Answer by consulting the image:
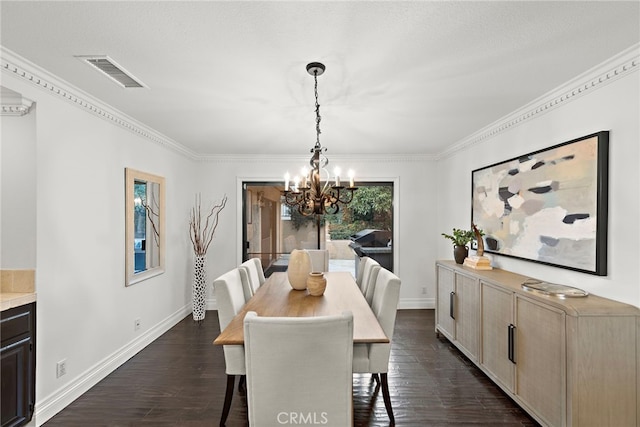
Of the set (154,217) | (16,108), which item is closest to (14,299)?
(16,108)

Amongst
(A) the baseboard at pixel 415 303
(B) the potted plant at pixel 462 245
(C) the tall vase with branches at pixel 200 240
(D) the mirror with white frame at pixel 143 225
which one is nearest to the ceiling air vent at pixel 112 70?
(D) the mirror with white frame at pixel 143 225

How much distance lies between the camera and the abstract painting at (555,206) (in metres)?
2.26

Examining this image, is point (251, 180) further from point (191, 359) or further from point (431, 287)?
point (431, 287)

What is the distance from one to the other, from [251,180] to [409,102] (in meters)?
3.06

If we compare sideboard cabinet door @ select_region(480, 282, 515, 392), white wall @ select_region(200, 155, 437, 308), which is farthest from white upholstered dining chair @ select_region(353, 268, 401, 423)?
white wall @ select_region(200, 155, 437, 308)

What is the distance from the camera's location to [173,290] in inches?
180

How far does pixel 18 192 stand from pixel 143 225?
1.53 m

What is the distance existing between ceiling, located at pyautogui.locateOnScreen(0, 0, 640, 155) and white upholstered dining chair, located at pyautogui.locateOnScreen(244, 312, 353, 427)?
1477 millimetres

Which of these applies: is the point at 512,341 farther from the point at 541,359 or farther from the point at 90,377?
the point at 90,377

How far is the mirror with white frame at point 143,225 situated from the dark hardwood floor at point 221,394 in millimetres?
876

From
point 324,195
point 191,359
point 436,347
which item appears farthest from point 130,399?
point 436,347

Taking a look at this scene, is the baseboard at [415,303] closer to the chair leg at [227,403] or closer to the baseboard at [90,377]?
the baseboard at [90,377]

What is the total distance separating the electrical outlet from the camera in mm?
2561

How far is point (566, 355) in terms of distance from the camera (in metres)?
2.05
